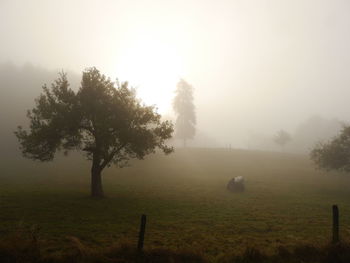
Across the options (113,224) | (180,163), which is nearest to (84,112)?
(113,224)

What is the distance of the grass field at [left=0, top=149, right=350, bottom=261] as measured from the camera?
16.2m

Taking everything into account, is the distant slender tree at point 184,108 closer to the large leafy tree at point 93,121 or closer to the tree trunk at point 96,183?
the large leafy tree at point 93,121

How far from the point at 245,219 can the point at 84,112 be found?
18544 millimetres

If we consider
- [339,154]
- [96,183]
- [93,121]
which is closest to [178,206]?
[96,183]

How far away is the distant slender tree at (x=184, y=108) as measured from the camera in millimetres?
82875

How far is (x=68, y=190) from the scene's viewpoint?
1257 inches

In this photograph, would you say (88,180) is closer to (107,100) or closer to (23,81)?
(107,100)

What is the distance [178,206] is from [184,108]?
59.4m

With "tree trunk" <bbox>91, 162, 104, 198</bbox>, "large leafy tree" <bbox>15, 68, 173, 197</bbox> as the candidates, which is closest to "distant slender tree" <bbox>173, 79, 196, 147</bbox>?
"large leafy tree" <bbox>15, 68, 173, 197</bbox>

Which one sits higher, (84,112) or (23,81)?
(23,81)

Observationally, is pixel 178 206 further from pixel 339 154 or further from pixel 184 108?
pixel 184 108

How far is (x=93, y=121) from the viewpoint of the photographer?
26.7 meters

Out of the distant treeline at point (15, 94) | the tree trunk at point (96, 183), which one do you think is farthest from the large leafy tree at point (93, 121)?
the distant treeline at point (15, 94)

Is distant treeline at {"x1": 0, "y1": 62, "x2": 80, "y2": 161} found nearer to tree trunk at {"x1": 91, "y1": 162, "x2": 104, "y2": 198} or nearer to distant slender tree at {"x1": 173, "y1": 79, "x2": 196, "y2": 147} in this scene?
tree trunk at {"x1": 91, "y1": 162, "x2": 104, "y2": 198}
